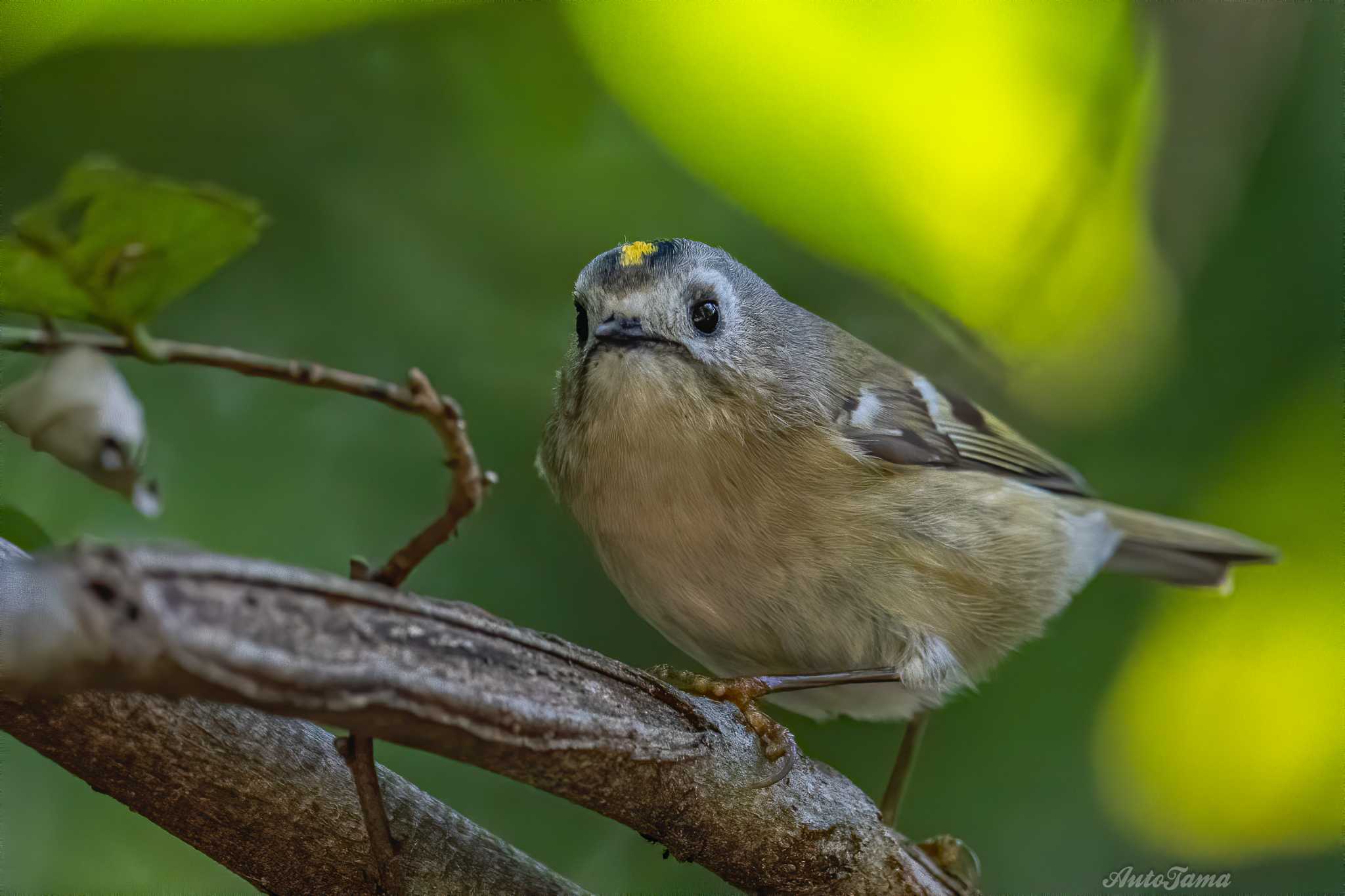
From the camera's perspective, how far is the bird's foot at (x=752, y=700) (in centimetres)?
143

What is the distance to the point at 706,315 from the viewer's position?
1794 mm

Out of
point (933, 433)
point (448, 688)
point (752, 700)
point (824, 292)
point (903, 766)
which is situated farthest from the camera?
point (824, 292)

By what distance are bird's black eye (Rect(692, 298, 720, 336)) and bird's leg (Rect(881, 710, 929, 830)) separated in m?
0.96

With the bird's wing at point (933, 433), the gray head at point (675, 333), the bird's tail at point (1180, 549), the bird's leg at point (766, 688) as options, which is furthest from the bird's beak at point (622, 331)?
the bird's tail at point (1180, 549)

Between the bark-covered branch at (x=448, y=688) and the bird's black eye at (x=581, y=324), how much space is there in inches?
27.7

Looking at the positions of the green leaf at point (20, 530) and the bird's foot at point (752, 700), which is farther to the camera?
the bird's foot at point (752, 700)

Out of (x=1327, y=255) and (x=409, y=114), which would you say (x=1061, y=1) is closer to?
(x=1327, y=255)

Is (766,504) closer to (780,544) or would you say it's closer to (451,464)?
(780,544)

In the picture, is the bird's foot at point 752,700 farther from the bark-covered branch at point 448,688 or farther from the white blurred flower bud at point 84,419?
the white blurred flower bud at point 84,419

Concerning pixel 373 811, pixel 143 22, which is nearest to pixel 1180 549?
pixel 373 811

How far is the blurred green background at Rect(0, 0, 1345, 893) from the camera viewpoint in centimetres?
205

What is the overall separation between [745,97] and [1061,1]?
2.35 feet

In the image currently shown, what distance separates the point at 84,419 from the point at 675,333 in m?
0.95

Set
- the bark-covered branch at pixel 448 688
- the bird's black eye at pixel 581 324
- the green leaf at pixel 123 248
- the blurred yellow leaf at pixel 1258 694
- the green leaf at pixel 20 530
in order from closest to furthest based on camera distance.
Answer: the bark-covered branch at pixel 448 688 < the green leaf at pixel 123 248 < the green leaf at pixel 20 530 < the bird's black eye at pixel 581 324 < the blurred yellow leaf at pixel 1258 694
